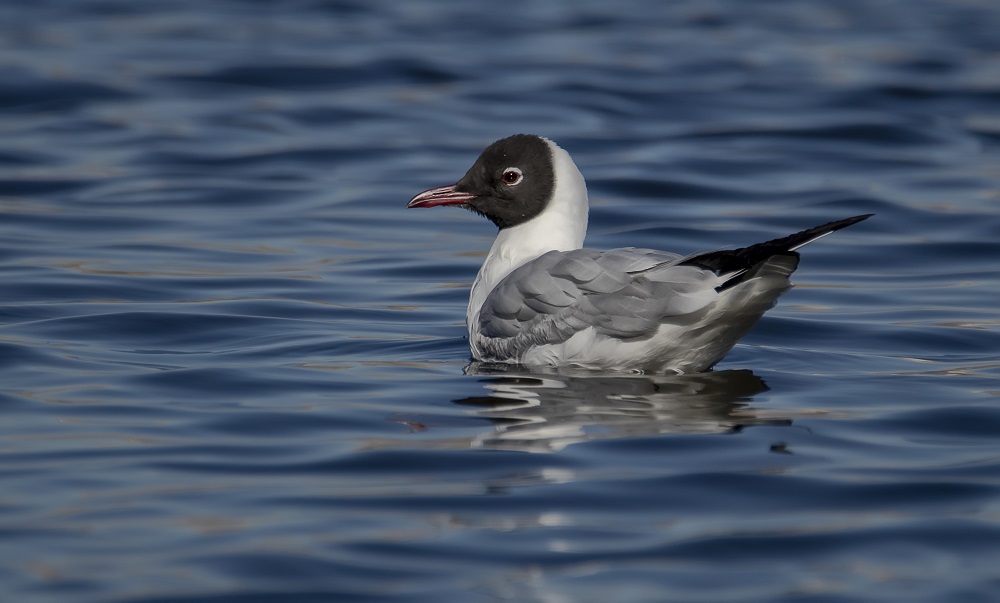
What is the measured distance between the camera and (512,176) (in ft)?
26.5

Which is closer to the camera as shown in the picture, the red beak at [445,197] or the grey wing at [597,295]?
the grey wing at [597,295]

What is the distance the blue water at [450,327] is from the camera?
4.76 m

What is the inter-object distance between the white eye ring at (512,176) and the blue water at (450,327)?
0.87 m

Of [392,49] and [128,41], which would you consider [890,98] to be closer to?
[392,49]

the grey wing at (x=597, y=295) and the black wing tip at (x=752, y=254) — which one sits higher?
the black wing tip at (x=752, y=254)

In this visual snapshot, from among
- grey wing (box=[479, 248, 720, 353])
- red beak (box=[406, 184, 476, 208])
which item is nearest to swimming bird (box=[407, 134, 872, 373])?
grey wing (box=[479, 248, 720, 353])

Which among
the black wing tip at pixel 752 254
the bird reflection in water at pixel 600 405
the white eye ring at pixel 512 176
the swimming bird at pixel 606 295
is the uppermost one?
the white eye ring at pixel 512 176

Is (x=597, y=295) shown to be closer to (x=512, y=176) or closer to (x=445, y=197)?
(x=512, y=176)

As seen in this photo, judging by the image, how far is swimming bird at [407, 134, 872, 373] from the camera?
21.2 ft

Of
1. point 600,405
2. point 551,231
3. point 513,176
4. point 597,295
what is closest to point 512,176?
point 513,176

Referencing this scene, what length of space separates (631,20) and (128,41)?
6.75 m

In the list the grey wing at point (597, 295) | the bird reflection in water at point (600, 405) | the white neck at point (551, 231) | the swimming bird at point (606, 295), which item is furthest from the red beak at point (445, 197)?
the bird reflection in water at point (600, 405)

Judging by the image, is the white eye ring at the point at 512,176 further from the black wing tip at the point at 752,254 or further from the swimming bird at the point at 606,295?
the black wing tip at the point at 752,254

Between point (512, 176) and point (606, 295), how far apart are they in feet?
5.01
